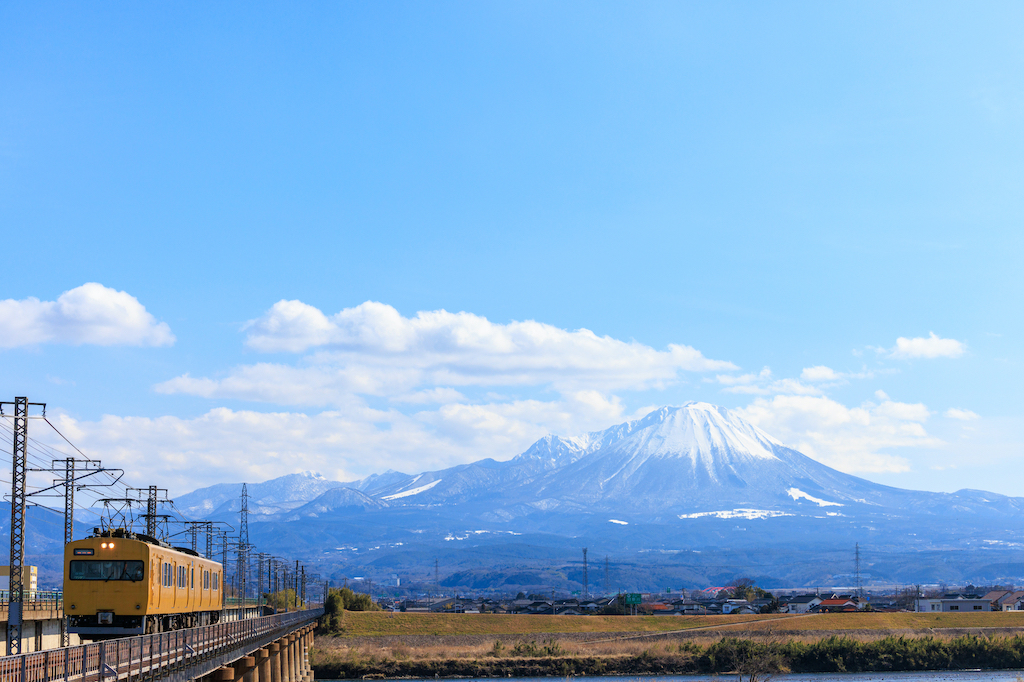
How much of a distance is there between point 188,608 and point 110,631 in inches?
339

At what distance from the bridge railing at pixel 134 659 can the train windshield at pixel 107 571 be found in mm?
3450

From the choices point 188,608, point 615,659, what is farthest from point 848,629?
point 188,608

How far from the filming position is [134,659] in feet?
71.6

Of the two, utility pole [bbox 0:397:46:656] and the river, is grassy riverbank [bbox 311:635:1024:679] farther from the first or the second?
utility pole [bbox 0:397:46:656]

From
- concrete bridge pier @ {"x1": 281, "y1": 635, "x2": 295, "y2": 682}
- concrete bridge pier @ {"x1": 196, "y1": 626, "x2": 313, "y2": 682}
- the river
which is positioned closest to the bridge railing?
concrete bridge pier @ {"x1": 196, "y1": 626, "x2": 313, "y2": 682}

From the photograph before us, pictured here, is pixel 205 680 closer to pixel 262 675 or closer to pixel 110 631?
pixel 110 631

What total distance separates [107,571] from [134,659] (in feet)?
46.7

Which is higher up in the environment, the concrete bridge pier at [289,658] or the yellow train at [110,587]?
the yellow train at [110,587]

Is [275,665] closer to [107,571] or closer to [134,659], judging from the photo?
[107,571]

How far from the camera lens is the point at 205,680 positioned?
33750 mm

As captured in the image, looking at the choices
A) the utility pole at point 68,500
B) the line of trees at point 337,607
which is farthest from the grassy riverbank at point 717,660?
the utility pole at point 68,500

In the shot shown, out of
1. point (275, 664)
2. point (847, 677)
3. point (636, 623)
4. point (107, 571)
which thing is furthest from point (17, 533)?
point (636, 623)

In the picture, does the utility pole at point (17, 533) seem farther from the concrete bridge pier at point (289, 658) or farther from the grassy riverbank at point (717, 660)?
Result: the grassy riverbank at point (717, 660)

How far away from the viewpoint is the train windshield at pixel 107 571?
3475 centimetres
